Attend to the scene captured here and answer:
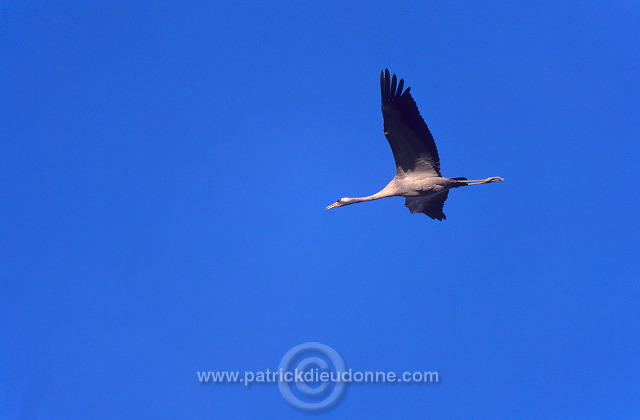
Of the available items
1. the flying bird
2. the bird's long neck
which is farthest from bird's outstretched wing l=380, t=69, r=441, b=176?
the bird's long neck

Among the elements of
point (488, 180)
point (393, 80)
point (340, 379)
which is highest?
point (393, 80)

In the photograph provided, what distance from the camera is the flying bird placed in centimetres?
1638

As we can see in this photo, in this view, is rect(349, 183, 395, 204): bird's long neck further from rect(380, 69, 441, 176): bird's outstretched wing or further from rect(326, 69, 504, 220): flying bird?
rect(380, 69, 441, 176): bird's outstretched wing

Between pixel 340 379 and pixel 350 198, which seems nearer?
pixel 350 198

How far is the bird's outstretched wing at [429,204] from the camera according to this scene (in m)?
18.9

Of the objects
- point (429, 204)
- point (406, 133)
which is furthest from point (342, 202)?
point (406, 133)

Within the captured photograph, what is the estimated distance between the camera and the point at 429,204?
62.8 feet

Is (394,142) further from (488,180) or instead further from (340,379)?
(340,379)

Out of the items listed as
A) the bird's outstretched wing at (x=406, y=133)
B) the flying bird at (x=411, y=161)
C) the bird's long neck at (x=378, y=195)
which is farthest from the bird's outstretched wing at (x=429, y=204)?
the bird's outstretched wing at (x=406, y=133)

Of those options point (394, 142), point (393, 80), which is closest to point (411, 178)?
point (394, 142)

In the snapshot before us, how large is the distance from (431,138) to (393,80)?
199cm

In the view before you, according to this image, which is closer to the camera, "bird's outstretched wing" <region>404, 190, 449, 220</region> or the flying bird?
the flying bird

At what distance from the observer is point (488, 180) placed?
701 inches

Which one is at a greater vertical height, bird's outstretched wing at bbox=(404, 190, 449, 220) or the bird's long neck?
the bird's long neck
